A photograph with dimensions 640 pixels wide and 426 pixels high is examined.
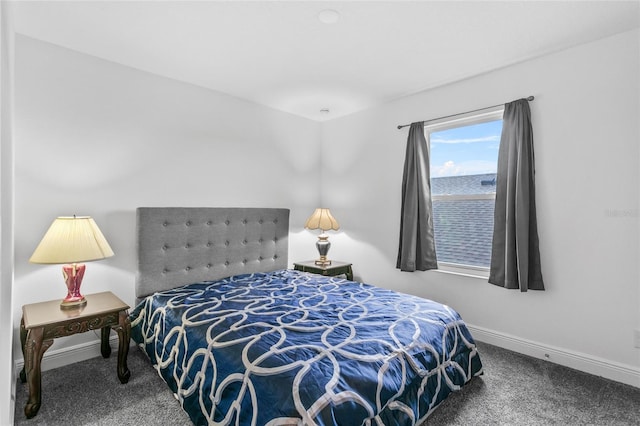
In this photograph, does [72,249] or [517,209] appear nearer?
[72,249]

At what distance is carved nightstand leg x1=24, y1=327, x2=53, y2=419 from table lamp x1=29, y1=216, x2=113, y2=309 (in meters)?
0.27

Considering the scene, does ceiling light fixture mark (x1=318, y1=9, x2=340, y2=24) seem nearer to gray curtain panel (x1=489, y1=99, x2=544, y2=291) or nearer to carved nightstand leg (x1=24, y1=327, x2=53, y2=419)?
gray curtain panel (x1=489, y1=99, x2=544, y2=291)

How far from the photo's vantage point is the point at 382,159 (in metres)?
3.66

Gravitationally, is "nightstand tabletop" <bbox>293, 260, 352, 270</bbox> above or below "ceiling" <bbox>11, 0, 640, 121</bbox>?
below

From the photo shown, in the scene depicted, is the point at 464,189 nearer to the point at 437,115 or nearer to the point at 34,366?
the point at 437,115

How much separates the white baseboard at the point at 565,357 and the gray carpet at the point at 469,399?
65 mm

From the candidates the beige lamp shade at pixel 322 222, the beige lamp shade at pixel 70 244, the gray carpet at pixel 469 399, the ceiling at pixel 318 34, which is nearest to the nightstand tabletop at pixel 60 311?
the beige lamp shade at pixel 70 244

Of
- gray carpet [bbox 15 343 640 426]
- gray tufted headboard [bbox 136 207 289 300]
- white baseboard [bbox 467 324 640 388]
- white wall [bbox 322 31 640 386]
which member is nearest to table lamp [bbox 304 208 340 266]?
gray tufted headboard [bbox 136 207 289 300]

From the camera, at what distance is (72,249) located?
81.0 inches

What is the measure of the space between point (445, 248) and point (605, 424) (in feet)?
5.55

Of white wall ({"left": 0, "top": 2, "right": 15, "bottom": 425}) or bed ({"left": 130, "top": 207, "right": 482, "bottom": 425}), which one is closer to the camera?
white wall ({"left": 0, "top": 2, "right": 15, "bottom": 425})

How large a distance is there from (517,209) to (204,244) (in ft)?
8.70

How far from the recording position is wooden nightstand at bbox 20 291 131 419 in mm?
1845

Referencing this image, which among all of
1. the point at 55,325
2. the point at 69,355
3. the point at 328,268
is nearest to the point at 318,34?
the point at 328,268
